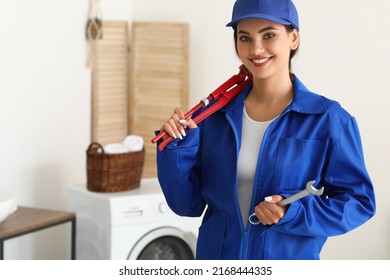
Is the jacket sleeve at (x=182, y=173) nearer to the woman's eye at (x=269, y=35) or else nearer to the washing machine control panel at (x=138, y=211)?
the woman's eye at (x=269, y=35)

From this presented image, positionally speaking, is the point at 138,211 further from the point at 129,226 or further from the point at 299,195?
the point at 299,195

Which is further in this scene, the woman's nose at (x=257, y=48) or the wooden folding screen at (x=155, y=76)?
the wooden folding screen at (x=155, y=76)

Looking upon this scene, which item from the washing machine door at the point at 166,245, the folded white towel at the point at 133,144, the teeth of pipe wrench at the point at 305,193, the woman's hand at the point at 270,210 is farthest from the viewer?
the folded white towel at the point at 133,144

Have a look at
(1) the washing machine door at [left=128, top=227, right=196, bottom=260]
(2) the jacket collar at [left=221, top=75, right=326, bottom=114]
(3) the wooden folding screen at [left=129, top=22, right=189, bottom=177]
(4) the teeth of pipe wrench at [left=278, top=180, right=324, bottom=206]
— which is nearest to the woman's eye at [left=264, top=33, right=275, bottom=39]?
(2) the jacket collar at [left=221, top=75, right=326, bottom=114]

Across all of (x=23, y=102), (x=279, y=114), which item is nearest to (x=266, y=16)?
(x=279, y=114)

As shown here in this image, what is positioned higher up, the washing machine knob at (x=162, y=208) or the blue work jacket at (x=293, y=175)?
the blue work jacket at (x=293, y=175)

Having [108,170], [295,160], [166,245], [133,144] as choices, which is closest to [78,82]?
[133,144]

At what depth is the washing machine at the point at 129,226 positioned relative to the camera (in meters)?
3.42

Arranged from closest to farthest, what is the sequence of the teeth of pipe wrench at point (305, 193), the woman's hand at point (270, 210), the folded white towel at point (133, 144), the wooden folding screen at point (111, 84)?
1. the teeth of pipe wrench at point (305, 193)
2. the woman's hand at point (270, 210)
3. the folded white towel at point (133, 144)
4. the wooden folding screen at point (111, 84)

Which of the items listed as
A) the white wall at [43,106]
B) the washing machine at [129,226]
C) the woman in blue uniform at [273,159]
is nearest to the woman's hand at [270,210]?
the woman in blue uniform at [273,159]

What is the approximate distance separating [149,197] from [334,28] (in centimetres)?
134

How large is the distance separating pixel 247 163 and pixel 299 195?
0.22 meters

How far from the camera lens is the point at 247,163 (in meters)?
1.71
